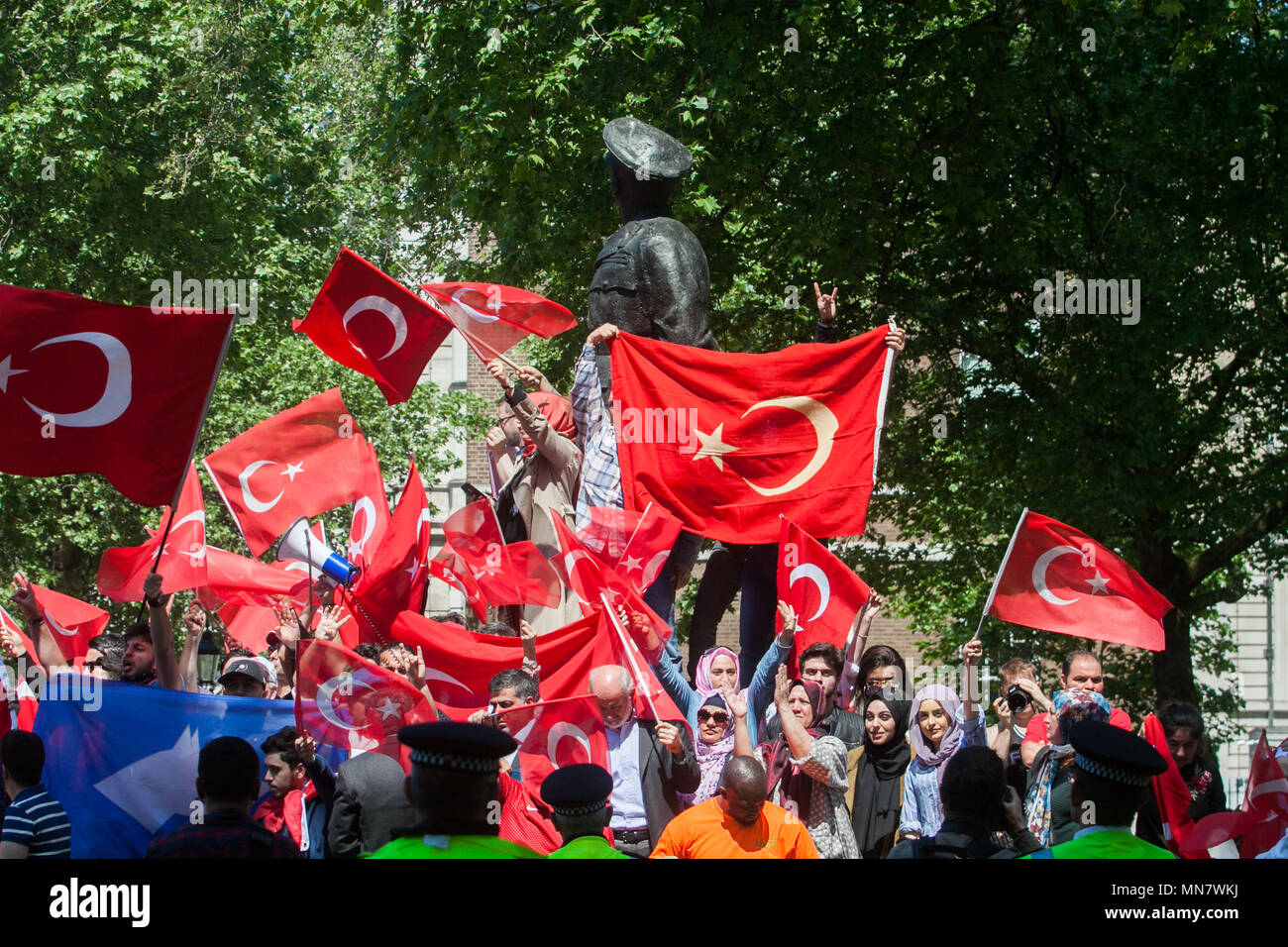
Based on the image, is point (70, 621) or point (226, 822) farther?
point (70, 621)

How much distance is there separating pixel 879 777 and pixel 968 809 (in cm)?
180

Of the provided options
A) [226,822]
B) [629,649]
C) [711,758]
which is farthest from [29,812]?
[711,758]

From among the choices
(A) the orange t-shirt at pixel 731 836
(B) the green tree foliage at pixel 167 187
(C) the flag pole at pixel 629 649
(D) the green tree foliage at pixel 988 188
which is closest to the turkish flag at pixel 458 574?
(C) the flag pole at pixel 629 649

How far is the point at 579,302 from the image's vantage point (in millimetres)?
17844

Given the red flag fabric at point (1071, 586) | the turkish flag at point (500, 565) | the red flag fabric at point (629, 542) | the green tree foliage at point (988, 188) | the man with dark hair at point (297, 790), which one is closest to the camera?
the man with dark hair at point (297, 790)

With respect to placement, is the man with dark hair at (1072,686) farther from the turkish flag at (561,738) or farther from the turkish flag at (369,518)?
the turkish flag at (369,518)

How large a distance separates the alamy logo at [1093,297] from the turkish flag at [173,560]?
9824mm

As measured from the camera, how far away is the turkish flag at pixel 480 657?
295 inches

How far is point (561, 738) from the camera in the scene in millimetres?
6875

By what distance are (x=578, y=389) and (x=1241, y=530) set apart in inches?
424

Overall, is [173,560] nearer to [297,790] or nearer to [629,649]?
[297,790]

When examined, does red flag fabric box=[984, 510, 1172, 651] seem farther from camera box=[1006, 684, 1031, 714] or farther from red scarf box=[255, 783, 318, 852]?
red scarf box=[255, 783, 318, 852]
